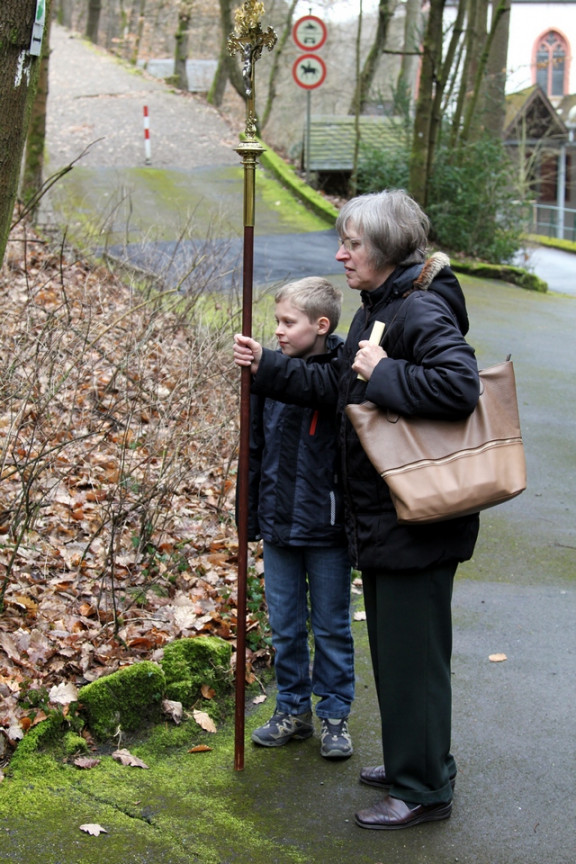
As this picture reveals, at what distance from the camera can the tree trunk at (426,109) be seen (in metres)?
16.3

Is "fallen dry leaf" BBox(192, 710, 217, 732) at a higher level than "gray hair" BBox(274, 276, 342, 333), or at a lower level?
lower

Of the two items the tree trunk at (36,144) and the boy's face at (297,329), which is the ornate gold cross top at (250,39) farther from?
the tree trunk at (36,144)

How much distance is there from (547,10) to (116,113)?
34.4m

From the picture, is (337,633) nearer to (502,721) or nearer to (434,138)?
(502,721)

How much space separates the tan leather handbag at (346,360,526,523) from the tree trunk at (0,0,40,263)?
1454 millimetres

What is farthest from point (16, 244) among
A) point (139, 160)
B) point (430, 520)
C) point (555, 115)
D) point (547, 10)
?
point (547, 10)

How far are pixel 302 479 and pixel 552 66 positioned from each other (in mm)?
54095

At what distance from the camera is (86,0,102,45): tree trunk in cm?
3681

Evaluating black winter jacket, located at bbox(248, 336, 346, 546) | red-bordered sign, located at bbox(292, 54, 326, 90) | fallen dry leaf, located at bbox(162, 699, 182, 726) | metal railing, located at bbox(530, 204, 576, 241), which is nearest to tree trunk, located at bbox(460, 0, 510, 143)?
red-bordered sign, located at bbox(292, 54, 326, 90)

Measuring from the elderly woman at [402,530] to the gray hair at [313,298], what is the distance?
0.30 metres

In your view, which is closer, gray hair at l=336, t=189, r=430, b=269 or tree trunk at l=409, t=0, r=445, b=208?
gray hair at l=336, t=189, r=430, b=269

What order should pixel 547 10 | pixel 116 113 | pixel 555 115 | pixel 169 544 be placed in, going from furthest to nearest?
1. pixel 547 10
2. pixel 555 115
3. pixel 116 113
4. pixel 169 544

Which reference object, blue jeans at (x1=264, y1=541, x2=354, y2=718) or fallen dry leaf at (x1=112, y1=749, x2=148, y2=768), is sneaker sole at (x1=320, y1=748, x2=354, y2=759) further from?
fallen dry leaf at (x1=112, y1=749, x2=148, y2=768)

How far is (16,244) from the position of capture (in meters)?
10.6
